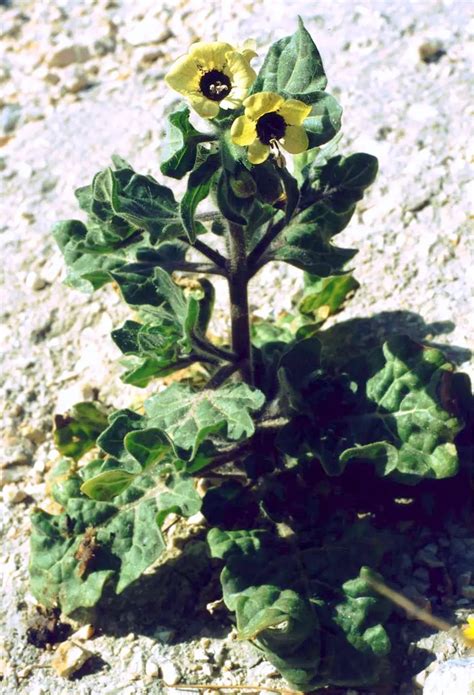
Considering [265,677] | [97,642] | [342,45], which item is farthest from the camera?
[342,45]

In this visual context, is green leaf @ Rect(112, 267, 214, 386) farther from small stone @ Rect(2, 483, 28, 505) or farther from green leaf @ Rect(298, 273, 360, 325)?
small stone @ Rect(2, 483, 28, 505)

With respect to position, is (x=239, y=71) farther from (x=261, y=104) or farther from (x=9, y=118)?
(x=9, y=118)

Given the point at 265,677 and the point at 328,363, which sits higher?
the point at 328,363

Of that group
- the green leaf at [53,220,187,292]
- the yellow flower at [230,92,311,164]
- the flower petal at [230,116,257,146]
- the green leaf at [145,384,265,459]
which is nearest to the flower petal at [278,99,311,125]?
the yellow flower at [230,92,311,164]

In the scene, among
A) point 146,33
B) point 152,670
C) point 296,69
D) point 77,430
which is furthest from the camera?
point 146,33

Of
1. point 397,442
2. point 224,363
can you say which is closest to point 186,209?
point 224,363

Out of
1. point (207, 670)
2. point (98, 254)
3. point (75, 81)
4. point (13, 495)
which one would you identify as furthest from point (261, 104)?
point (75, 81)

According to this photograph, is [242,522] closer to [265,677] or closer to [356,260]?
[265,677]
